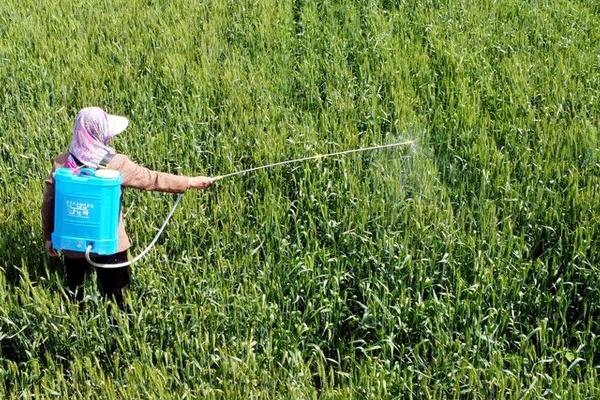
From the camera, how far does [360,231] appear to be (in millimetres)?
3578

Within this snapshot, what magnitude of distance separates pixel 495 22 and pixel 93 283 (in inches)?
145

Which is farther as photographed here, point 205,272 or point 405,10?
point 405,10

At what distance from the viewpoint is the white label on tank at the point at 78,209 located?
2939mm

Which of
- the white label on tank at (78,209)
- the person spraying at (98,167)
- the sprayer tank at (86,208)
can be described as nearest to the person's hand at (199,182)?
the person spraying at (98,167)

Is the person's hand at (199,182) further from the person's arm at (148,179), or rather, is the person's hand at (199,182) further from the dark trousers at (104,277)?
the dark trousers at (104,277)

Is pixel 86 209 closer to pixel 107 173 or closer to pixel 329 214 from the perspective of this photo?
pixel 107 173

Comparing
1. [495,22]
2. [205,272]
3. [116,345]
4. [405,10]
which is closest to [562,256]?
[205,272]

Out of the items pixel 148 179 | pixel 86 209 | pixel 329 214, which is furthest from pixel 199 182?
pixel 329 214

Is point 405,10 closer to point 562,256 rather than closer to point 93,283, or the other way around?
point 562,256

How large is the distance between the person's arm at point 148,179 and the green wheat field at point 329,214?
1.32 feet

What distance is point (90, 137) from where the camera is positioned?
3.04 m

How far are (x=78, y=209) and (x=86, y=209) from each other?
30 mm

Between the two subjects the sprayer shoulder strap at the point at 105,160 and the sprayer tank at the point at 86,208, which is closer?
the sprayer tank at the point at 86,208

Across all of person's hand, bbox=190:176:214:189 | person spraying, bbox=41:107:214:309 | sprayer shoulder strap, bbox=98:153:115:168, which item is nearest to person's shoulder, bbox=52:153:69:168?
person spraying, bbox=41:107:214:309
